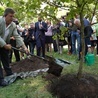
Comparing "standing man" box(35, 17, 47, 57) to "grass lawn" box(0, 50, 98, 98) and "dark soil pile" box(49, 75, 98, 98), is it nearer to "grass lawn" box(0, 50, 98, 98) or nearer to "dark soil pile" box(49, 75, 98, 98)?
"grass lawn" box(0, 50, 98, 98)

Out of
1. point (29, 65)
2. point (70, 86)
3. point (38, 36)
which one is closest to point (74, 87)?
point (70, 86)

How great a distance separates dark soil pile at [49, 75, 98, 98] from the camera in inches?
233

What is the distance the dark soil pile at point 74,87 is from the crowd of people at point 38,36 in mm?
1129

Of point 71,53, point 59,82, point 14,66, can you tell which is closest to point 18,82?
point 59,82

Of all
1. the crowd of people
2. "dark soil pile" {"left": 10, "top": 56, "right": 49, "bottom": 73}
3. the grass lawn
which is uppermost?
the crowd of people

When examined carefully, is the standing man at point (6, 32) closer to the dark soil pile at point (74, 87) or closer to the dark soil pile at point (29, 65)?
the dark soil pile at point (29, 65)

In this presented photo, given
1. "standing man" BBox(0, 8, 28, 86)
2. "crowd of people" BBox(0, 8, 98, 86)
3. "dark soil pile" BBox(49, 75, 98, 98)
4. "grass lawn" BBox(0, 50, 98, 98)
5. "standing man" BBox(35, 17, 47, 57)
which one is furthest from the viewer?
"standing man" BBox(35, 17, 47, 57)

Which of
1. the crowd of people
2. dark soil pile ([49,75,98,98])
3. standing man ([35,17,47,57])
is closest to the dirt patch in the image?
dark soil pile ([49,75,98,98])

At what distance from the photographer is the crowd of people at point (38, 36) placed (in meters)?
7.08

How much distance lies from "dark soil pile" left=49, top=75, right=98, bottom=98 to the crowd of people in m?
1.13

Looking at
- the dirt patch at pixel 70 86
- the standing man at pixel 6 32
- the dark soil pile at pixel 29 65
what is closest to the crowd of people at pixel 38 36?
the standing man at pixel 6 32

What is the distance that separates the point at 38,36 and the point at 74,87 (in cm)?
563

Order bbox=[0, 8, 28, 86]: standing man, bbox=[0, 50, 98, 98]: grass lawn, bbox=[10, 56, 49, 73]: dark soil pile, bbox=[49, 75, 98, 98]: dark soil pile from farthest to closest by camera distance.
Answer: bbox=[10, 56, 49, 73]: dark soil pile, bbox=[0, 8, 28, 86]: standing man, bbox=[0, 50, 98, 98]: grass lawn, bbox=[49, 75, 98, 98]: dark soil pile

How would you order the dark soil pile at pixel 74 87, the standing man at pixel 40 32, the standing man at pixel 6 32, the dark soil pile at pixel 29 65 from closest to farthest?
the dark soil pile at pixel 74 87 < the standing man at pixel 6 32 < the dark soil pile at pixel 29 65 < the standing man at pixel 40 32
